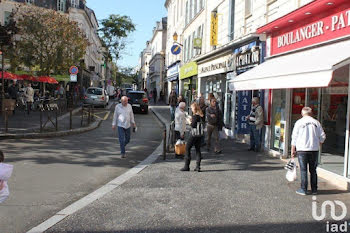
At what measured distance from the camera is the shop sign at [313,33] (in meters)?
7.69

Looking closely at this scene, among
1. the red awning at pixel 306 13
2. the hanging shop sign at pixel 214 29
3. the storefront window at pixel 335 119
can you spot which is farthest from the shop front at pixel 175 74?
the storefront window at pixel 335 119

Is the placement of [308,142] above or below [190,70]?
below

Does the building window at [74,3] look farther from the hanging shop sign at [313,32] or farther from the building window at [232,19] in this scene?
the hanging shop sign at [313,32]

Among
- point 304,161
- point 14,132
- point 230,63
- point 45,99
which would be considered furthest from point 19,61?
point 304,161

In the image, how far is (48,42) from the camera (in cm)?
2734

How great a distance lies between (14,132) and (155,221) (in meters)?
9.80

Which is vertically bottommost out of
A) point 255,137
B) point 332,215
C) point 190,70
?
point 332,215

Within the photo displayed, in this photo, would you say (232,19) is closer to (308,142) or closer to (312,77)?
(312,77)

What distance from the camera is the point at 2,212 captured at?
5.35 meters

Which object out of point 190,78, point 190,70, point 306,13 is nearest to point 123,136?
point 306,13

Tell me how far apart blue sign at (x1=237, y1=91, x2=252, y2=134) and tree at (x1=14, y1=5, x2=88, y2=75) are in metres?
17.5

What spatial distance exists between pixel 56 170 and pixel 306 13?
6.91 m

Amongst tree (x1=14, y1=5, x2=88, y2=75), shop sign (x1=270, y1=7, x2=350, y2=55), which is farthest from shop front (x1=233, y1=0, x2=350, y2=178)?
tree (x1=14, y1=5, x2=88, y2=75)

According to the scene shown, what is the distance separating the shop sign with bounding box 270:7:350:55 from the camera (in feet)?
25.2
